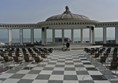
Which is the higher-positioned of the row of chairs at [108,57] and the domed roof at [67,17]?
the domed roof at [67,17]

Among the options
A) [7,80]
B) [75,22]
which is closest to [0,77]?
[7,80]

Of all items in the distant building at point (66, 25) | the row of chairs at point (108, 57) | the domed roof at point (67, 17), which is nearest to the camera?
the row of chairs at point (108, 57)

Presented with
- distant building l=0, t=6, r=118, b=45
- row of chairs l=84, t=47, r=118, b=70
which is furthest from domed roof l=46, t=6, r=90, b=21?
row of chairs l=84, t=47, r=118, b=70

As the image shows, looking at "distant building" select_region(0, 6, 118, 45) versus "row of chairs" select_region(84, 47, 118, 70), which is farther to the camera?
"distant building" select_region(0, 6, 118, 45)

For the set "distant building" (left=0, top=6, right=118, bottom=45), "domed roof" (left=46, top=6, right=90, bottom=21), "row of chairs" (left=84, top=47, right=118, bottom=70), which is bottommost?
"row of chairs" (left=84, top=47, right=118, bottom=70)

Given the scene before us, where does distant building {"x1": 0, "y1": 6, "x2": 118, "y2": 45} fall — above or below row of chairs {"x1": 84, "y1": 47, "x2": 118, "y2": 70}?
above

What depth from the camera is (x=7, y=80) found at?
9.19 meters

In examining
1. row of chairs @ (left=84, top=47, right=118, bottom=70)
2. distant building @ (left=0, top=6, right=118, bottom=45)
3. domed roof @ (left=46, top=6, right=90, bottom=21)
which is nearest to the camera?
row of chairs @ (left=84, top=47, right=118, bottom=70)

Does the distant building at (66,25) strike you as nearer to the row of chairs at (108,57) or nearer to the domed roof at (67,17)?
the domed roof at (67,17)

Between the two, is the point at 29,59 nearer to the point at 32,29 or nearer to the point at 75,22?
the point at 75,22

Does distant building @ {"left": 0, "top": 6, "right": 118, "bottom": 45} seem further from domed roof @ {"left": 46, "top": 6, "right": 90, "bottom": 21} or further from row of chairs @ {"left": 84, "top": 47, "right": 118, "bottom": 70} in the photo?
row of chairs @ {"left": 84, "top": 47, "right": 118, "bottom": 70}

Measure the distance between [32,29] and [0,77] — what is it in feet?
101

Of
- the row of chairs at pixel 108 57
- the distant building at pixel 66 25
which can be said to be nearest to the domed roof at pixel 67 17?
the distant building at pixel 66 25

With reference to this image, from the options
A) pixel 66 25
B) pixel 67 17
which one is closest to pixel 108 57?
pixel 66 25
